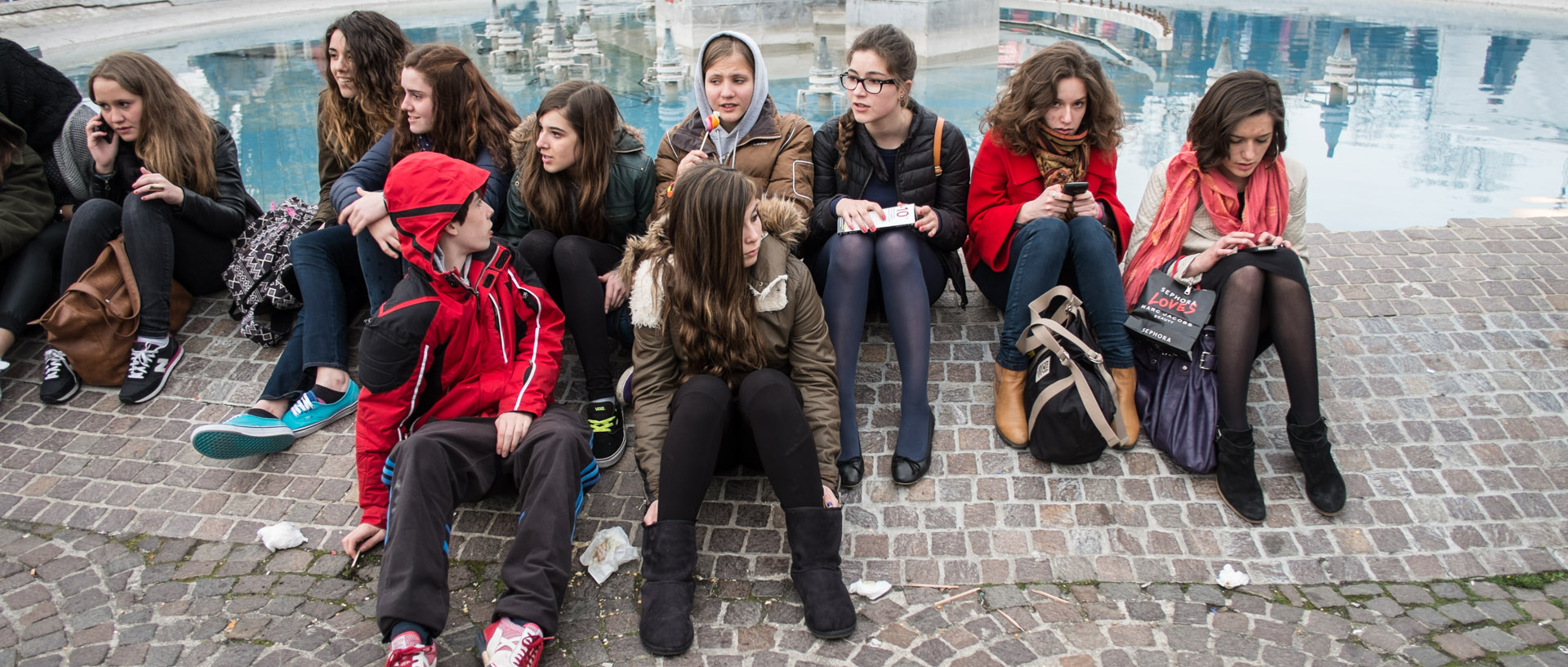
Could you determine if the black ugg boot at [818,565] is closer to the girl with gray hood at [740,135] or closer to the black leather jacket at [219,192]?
the girl with gray hood at [740,135]

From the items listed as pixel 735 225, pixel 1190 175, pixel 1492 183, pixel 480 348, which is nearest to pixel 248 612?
pixel 480 348

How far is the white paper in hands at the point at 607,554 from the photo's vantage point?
11.3ft

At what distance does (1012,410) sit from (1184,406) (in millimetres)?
691

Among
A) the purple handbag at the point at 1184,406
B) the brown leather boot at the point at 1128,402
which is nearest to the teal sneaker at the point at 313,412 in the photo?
the brown leather boot at the point at 1128,402

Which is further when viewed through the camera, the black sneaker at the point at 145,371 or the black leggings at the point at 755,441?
the black sneaker at the point at 145,371

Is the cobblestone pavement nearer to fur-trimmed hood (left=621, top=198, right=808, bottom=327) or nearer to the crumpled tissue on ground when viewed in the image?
the crumpled tissue on ground

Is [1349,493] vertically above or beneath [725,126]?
beneath

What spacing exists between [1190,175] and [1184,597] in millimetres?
1850

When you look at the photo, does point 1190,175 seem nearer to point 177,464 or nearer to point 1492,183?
point 177,464

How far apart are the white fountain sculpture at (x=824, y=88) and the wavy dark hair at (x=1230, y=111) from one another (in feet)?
34.3

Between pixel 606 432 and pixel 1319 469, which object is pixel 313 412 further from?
pixel 1319 469

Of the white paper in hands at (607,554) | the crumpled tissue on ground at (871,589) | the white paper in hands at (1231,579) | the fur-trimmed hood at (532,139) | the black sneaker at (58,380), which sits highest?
the fur-trimmed hood at (532,139)

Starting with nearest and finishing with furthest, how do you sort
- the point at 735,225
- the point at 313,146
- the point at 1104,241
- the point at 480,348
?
the point at 735,225 → the point at 480,348 → the point at 1104,241 → the point at 313,146

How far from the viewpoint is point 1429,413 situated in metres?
4.25
